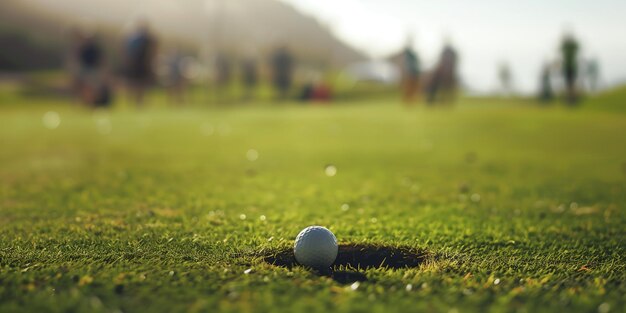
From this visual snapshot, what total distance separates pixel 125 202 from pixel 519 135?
39.6 feet

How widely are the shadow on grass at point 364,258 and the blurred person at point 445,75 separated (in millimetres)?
27997

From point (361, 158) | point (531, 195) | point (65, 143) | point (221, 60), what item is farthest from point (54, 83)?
point (531, 195)

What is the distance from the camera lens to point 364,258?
388 cm

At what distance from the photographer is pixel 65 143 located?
38.6 ft

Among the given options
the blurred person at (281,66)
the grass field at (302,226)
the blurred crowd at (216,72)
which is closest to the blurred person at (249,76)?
the blurred crowd at (216,72)

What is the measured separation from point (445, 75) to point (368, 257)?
2833 centimetres

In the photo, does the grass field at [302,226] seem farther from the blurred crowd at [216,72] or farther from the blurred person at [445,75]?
the blurred person at [445,75]

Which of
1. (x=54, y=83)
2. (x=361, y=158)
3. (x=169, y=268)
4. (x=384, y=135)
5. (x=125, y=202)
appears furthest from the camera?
(x=54, y=83)

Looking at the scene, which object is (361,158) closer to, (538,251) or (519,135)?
(538,251)

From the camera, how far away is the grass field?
2.94 metres

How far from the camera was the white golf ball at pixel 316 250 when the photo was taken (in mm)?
3463

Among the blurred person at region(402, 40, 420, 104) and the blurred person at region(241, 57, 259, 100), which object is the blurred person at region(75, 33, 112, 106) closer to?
the blurred person at region(402, 40, 420, 104)

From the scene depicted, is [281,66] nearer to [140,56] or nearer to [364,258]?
[140,56]

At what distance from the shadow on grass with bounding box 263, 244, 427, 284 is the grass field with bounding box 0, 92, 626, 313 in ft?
0.05
